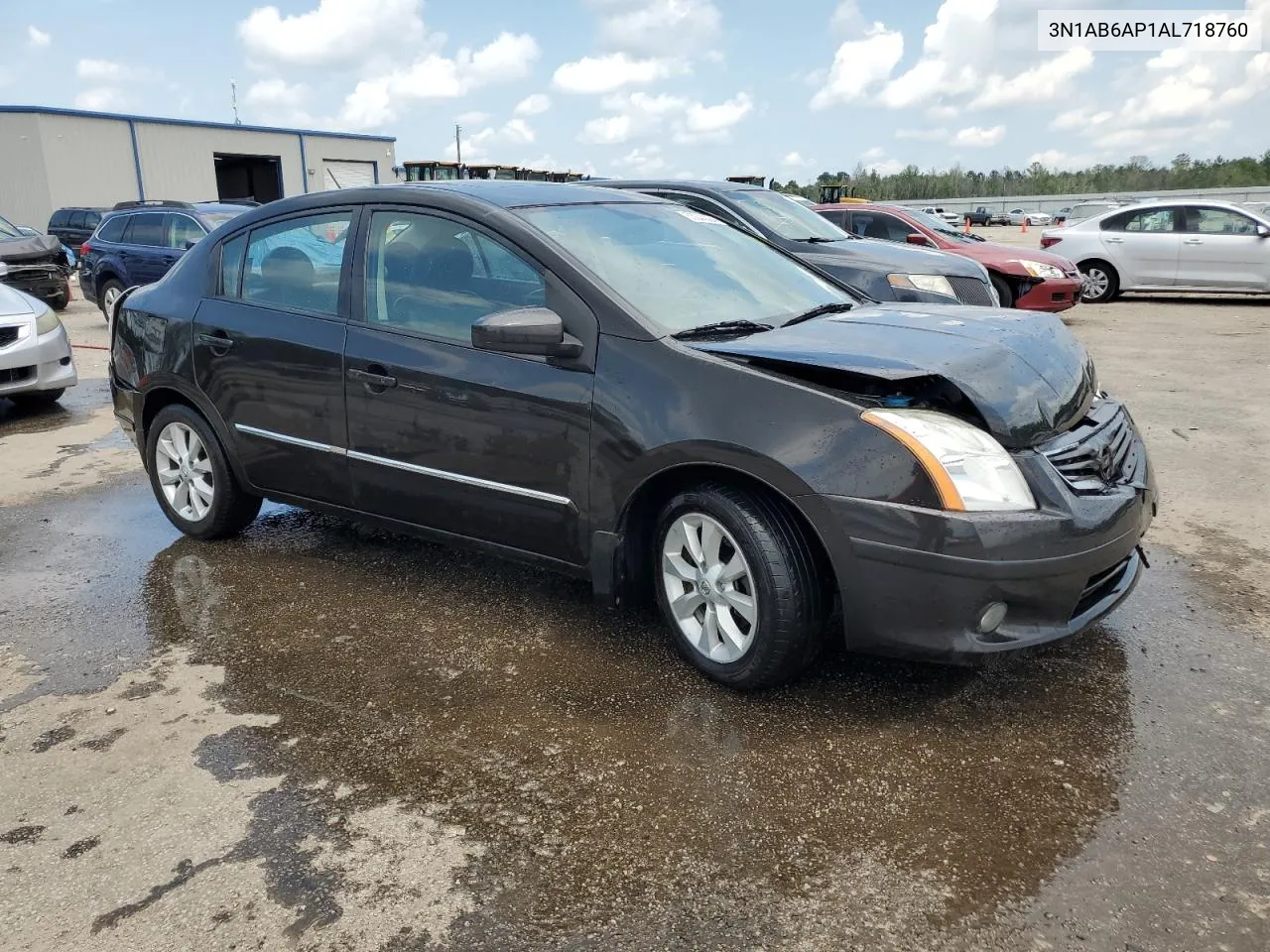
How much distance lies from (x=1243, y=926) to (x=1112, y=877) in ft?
0.89

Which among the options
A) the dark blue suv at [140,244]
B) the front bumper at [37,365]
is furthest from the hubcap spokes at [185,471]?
the dark blue suv at [140,244]

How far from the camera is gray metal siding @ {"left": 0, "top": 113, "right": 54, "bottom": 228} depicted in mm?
31500

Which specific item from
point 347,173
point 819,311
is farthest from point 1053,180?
point 819,311

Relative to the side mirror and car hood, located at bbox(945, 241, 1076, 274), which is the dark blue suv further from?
the side mirror

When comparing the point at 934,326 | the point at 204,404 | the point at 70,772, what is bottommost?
the point at 70,772

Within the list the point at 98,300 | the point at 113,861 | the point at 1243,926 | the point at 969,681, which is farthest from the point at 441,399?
the point at 98,300

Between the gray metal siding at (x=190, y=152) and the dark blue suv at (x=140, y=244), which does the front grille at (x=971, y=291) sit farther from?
the gray metal siding at (x=190, y=152)

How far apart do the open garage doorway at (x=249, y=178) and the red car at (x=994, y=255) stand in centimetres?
3261

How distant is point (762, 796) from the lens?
9.00ft

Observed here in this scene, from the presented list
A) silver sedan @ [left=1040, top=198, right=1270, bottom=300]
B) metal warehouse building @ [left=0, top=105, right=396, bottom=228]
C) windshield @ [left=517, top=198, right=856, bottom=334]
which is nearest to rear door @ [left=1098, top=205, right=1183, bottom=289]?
silver sedan @ [left=1040, top=198, right=1270, bottom=300]

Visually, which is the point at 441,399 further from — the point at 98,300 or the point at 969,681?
the point at 98,300

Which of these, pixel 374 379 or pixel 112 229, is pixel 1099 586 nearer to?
pixel 374 379

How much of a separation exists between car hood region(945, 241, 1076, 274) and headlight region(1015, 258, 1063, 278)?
57mm

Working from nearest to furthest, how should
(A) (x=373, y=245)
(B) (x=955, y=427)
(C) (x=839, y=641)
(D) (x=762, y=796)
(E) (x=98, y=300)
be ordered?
(D) (x=762, y=796) < (B) (x=955, y=427) < (C) (x=839, y=641) < (A) (x=373, y=245) < (E) (x=98, y=300)
